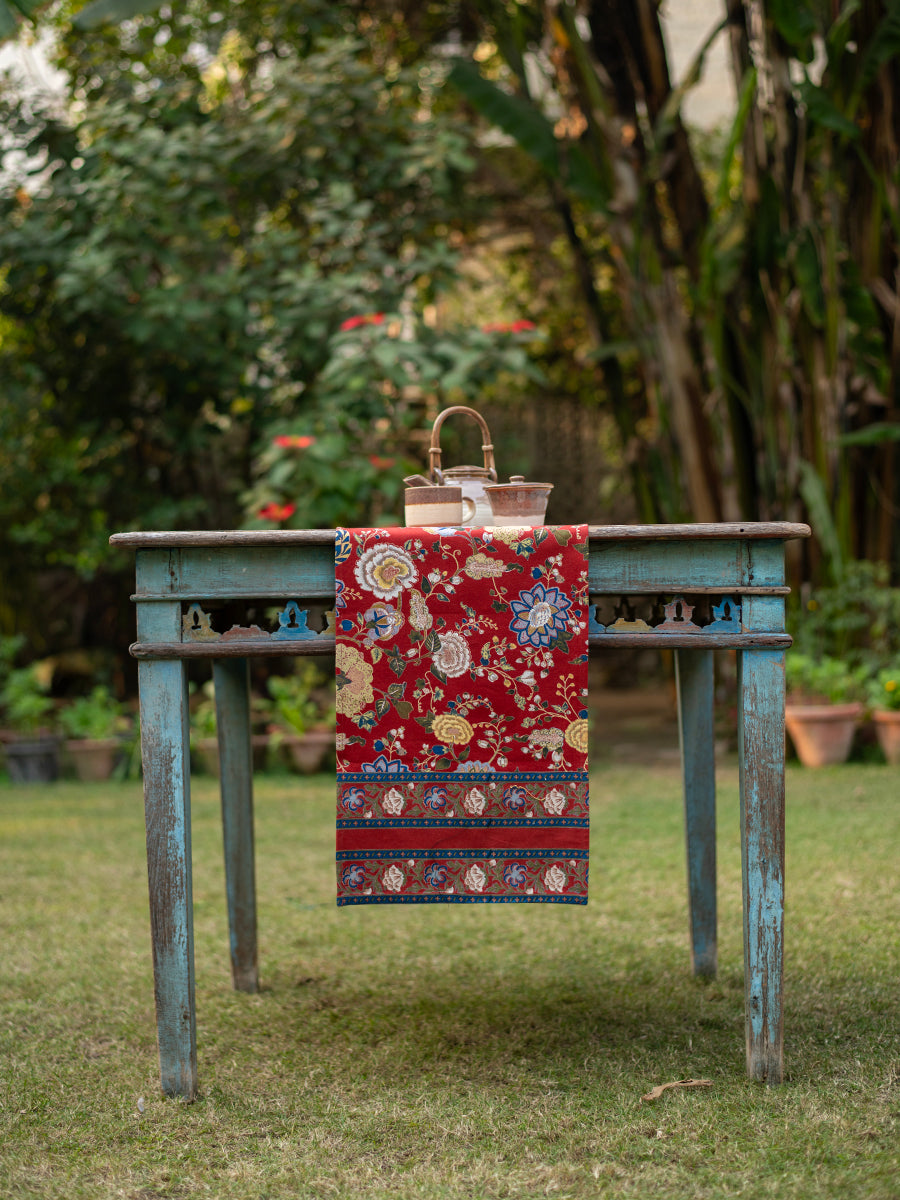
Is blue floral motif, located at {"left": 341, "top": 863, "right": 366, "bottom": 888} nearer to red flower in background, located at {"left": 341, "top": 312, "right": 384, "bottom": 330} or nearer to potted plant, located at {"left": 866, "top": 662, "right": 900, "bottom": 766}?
red flower in background, located at {"left": 341, "top": 312, "right": 384, "bottom": 330}

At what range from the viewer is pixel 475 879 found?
1857mm

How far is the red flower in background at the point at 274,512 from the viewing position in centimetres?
502

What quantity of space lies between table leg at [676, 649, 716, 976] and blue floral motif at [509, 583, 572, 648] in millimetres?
623

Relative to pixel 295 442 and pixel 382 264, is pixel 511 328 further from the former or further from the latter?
pixel 295 442

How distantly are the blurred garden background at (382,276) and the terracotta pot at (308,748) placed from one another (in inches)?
40.2

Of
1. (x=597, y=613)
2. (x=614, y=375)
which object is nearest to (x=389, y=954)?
(x=597, y=613)

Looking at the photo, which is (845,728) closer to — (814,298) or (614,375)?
(814,298)

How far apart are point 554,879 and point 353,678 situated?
474 millimetres

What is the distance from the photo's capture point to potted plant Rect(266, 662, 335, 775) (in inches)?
207

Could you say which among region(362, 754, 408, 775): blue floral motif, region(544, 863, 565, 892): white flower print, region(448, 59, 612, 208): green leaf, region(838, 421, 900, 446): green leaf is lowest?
region(544, 863, 565, 892): white flower print

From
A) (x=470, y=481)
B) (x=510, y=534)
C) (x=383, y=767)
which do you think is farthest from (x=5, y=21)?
(x=383, y=767)

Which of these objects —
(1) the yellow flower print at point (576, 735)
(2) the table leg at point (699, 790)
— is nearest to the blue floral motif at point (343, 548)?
(1) the yellow flower print at point (576, 735)

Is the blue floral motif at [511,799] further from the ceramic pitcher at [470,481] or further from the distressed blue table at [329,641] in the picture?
the ceramic pitcher at [470,481]

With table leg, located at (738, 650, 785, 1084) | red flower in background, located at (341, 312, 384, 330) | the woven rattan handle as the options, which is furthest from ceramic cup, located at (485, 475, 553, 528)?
red flower in background, located at (341, 312, 384, 330)
